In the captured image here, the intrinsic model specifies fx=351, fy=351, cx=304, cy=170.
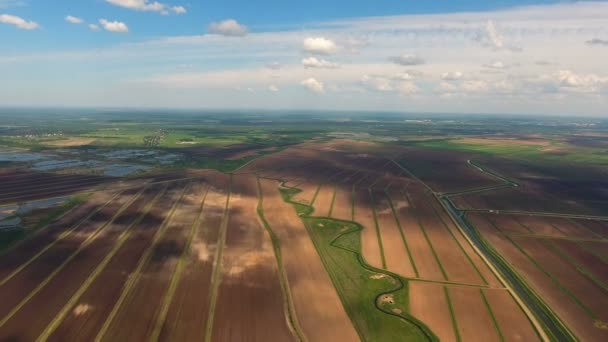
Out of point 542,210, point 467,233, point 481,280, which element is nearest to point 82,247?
point 481,280

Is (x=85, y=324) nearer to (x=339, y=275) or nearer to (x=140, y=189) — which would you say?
(x=339, y=275)

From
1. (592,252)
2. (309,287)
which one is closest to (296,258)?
(309,287)

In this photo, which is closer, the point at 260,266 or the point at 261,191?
the point at 260,266

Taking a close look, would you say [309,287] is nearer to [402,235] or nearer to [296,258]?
[296,258]

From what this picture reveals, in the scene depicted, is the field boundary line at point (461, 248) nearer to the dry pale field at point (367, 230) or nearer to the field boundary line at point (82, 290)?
the dry pale field at point (367, 230)

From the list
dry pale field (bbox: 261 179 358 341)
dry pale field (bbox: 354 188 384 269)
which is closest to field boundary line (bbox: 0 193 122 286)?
dry pale field (bbox: 261 179 358 341)

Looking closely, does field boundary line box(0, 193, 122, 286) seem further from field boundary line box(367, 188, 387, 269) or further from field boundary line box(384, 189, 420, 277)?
field boundary line box(384, 189, 420, 277)
